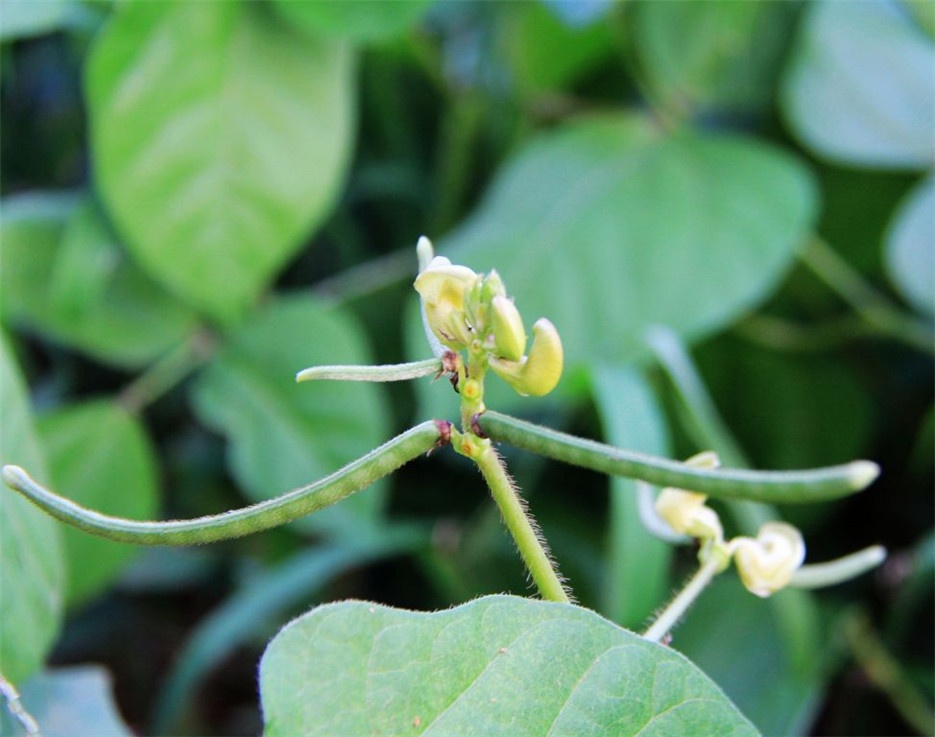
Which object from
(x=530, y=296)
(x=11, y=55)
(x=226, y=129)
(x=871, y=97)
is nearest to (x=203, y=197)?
(x=226, y=129)

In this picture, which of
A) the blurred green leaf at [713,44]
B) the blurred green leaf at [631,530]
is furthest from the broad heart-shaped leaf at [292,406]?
the blurred green leaf at [713,44]

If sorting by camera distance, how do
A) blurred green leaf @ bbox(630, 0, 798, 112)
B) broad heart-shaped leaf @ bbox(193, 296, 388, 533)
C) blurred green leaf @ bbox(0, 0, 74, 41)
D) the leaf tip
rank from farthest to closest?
blurred green leaf @ bbox(630, 0, 798, 112), broad heart-shaped leaf @ bbox(193, 296, 388, 533), blurred green leaf @ bbox(0, 0, 74, 41), the leaf tip

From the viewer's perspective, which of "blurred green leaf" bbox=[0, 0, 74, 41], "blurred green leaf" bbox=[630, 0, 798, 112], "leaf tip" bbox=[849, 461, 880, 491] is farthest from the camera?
"blurred green leaf" bbox=[630, 0, 798, 112]

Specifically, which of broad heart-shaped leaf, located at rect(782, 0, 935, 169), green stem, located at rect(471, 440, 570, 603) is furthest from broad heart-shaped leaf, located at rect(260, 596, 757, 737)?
broad heart-shaped leaf, located at rect(782, 0, 935, 169)

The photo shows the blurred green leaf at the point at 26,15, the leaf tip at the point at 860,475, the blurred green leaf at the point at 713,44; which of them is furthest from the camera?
the blurred green leaf at the point at 713,44

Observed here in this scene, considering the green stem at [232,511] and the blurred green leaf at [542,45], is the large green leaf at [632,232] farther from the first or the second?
the green stem at [232,511]

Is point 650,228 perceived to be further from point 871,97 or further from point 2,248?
point 2,248

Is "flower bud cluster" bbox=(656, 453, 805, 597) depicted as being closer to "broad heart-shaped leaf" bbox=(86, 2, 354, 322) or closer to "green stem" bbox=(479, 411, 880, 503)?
"green stem" bbox=(479, 411, 880, 503)
